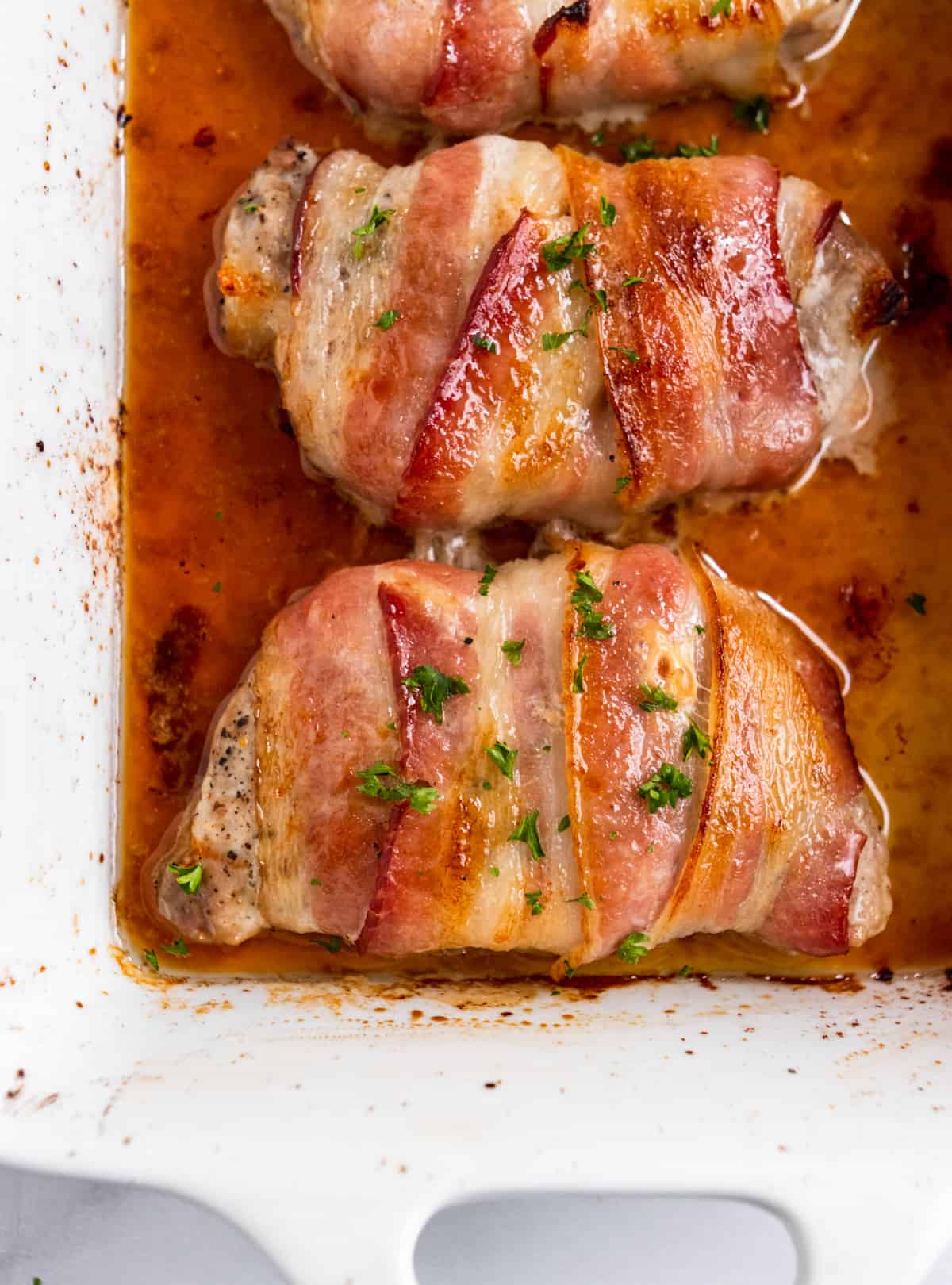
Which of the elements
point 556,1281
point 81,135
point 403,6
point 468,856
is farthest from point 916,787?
point 81,135

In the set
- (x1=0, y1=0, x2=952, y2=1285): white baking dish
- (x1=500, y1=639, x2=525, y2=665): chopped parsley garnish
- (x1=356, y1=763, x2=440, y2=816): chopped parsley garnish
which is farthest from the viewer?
(x1=500, y1=639, x2=525, y2=665): chopped parsley garnish

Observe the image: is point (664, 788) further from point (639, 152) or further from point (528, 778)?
point (639, 152)

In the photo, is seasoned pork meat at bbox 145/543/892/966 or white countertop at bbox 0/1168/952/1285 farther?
Answer: white countertop at bbox 0/1168/952/1285

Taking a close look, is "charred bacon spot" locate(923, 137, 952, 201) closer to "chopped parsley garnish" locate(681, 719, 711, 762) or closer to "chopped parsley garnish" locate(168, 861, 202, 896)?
"chopped parsley garnish" locate(681, 719, 711, 762)

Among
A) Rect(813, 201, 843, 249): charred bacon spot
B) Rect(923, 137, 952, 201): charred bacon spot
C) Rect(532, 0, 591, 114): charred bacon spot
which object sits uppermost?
Rect(532, 0, 591, 114): charred bacon spot

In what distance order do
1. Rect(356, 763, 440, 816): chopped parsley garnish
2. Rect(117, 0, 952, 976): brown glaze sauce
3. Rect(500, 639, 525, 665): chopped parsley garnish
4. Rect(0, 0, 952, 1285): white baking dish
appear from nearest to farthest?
Rect(0, 0, 952, 1285): white baking dish, Rect(356, 763, 440, 816): chopped parsley garnish, Rect(500, 639, 525, 665): chopped parsley garnish, Rect(117, 0, 952, 976): brown glaze sauce

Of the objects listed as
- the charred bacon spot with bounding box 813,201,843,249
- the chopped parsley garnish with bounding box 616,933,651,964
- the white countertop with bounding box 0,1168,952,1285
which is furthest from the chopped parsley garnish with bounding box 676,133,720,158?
the white countertop with bounding box 0,1168,952,1285

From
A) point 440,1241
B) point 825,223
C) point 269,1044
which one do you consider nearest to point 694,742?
point 269,1044

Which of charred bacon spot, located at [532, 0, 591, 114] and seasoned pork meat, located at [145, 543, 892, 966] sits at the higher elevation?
charred bacon spot, located at [532, 0, 591, 114]
